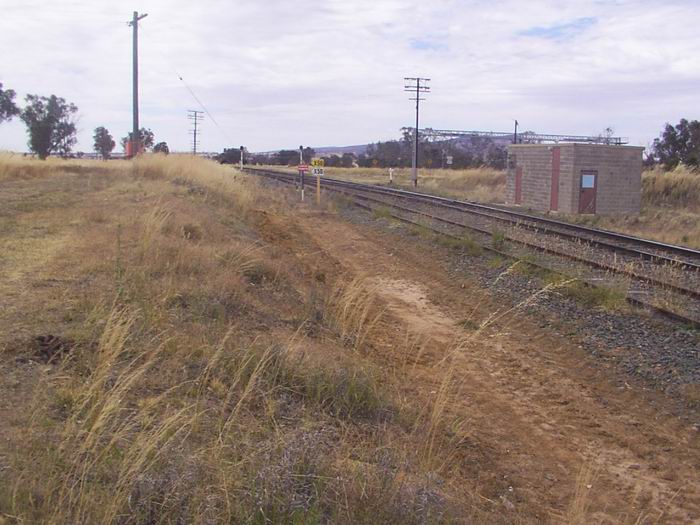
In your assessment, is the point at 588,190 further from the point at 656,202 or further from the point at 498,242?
the point at 498,242

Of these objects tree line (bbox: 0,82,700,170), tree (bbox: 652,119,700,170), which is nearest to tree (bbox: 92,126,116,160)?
tree line (bbox: 0,82,700,170)

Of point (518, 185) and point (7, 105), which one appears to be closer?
point (518, 185)

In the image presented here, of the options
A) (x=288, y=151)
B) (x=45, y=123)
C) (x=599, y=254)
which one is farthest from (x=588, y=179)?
(x=288, y=151)

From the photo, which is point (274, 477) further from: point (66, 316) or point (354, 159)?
point (354, 159)

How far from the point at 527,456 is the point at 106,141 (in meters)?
103

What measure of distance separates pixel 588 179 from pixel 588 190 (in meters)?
0.48

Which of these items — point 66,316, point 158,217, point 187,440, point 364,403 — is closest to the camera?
point 187,440

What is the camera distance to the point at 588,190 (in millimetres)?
29281

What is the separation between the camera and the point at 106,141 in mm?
100062

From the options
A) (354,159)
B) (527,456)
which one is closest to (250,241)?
(527,456)

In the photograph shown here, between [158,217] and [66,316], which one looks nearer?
[66,316]

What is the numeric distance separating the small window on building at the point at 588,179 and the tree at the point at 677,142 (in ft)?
101

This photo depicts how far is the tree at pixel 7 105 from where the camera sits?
64562 mm

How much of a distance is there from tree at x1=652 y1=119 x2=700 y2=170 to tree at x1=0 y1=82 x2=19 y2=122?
195 ft
